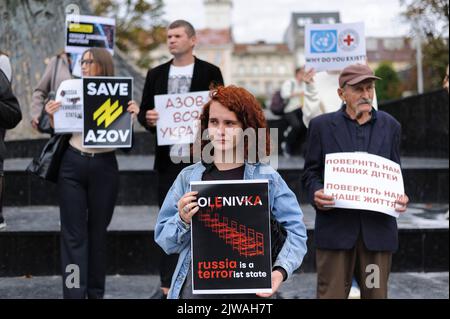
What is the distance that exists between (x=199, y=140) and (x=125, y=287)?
8.70 ft

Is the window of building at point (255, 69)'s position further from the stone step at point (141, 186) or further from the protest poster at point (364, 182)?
the protest poster at point (364, 182)

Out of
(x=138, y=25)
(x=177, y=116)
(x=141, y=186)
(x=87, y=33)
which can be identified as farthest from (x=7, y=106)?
(x=138, y=25)

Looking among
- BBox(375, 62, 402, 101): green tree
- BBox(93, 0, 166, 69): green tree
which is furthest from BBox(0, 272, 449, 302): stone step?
Answer: BBox(375, 62, 402, 101): green tree

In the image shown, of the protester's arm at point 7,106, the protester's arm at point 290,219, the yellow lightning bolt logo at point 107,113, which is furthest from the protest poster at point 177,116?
the protester's arm at point 290,219

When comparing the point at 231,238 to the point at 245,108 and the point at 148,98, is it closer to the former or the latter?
the point at 245,108

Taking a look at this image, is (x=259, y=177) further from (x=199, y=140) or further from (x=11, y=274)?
(x=11, y=274)

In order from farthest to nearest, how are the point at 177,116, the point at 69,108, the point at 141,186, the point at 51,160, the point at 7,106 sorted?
1. the point at 141,186
2. the point at 177,116
3. the point at 69,108
4. the point at 51,160
5. the point at 7,106

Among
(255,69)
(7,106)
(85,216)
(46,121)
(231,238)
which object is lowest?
(85,216)

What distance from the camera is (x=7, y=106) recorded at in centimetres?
430

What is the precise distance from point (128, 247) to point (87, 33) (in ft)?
5.74

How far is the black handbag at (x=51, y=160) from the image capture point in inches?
175

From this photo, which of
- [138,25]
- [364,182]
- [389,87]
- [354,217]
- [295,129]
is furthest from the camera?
[389,87]

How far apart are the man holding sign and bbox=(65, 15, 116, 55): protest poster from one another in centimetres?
74
